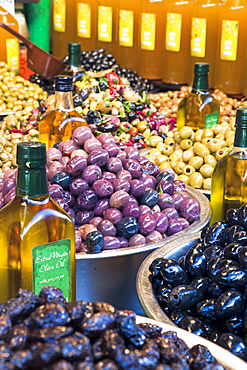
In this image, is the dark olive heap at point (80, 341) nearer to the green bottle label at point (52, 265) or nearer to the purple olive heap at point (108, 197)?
the green bottle label at point (52, 265)

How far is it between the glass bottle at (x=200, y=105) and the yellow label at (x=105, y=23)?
4.70 feet

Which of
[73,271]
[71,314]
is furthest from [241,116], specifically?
[71,314]

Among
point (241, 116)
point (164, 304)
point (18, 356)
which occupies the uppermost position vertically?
point (241, 116)

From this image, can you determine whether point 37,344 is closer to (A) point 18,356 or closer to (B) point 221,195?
(A) point 18,356

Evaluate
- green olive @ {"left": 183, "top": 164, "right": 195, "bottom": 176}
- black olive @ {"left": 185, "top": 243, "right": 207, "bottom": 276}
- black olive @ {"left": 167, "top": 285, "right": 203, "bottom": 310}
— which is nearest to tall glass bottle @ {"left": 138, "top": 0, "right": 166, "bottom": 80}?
green olive @ {"left": 183, "top": 164, "right": 195, "bottom": 176}

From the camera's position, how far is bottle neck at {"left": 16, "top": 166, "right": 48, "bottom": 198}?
1.03 meters

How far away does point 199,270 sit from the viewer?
1.15 meters

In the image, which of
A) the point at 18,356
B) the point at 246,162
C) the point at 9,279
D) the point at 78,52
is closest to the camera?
the point at 18,356

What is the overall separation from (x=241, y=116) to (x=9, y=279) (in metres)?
0.75

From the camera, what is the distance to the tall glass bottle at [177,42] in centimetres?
349

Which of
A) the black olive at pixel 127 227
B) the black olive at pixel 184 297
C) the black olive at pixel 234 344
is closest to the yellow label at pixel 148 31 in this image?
the black olive at pixel 127 227

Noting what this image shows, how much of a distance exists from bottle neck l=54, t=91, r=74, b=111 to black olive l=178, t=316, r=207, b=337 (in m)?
1.14

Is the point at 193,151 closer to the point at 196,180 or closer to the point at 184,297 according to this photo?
the point at 196,180

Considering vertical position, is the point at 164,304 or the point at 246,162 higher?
the point at 246,162
